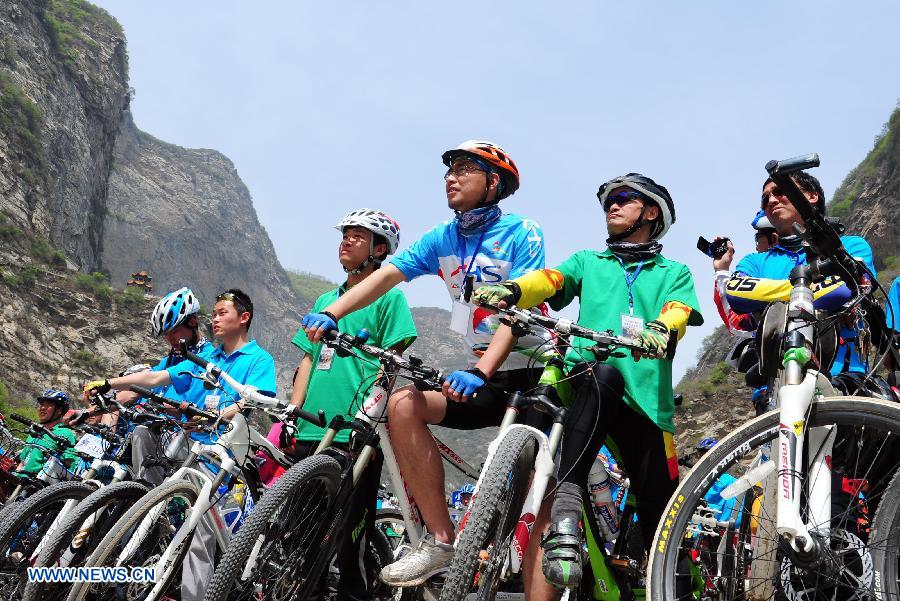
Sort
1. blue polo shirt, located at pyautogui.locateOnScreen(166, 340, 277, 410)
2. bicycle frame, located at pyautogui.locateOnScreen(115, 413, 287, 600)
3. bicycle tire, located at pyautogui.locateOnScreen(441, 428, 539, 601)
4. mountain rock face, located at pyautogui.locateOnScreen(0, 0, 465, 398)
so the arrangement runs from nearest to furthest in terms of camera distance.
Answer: bicycle tire, located at pyautogui.locateOnScreen(441, 428, 539, 601) → bicycle frame, located at pyautogui.locateOnScreen(115, 413, 287, 600) → blue polo shirt, located at pyautogui.locateOnScreen(166, 340, 277, 410) → mountain rock face, located at pyautogui.locateOnScreen(0, 0, 465, 398)

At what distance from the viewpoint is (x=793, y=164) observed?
312 centimetres

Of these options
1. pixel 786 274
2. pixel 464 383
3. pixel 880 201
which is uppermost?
pixel 880 201

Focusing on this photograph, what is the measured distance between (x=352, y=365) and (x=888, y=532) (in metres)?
3.72

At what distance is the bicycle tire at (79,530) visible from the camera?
464 centimetres

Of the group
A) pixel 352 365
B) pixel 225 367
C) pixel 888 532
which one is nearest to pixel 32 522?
pixel 225 367

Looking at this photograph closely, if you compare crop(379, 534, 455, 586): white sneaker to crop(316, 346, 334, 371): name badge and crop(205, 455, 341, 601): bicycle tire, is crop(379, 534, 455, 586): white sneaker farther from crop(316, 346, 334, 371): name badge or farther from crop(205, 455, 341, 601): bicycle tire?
crop(316, 346, 334, 371): name badge

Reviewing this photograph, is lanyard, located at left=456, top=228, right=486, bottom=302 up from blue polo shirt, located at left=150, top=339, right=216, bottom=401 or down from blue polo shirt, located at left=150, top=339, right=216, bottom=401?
up

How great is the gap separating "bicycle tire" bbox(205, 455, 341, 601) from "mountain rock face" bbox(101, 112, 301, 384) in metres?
96.2

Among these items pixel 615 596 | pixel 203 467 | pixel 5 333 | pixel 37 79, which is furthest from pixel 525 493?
pixel 37 79

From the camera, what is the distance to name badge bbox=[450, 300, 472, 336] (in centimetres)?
471

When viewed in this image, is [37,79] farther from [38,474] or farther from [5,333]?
[38,474]

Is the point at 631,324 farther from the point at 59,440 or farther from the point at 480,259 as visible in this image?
the point at 59,440

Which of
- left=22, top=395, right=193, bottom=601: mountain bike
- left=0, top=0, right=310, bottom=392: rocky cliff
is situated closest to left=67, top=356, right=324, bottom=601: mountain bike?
left=22, top=395, right=193, bottom=601: mountain bike

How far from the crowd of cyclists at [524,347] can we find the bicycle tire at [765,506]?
1.52 ft
